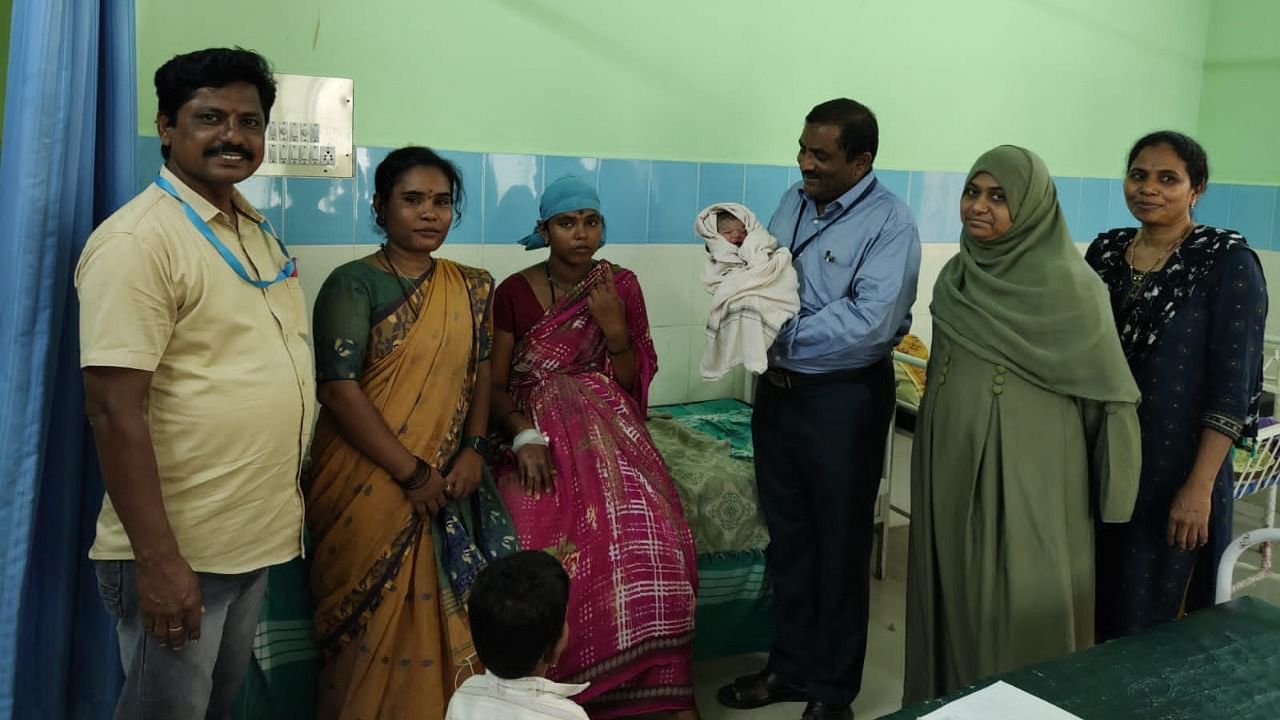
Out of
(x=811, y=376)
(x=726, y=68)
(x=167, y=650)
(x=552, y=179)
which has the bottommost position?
(x=167, y=650)

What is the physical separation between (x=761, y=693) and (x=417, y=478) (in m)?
1.27

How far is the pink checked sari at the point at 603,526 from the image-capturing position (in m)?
2.56

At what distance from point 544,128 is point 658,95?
0.49m

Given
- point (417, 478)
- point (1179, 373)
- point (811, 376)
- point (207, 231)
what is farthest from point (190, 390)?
point (1179, 373)

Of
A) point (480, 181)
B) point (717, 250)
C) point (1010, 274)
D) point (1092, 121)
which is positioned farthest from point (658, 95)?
point (1092, 121)

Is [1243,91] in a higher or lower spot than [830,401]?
higher

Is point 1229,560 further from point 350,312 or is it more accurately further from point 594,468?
point 350,312

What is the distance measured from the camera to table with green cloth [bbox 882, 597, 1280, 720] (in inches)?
64.0

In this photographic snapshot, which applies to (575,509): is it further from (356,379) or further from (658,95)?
(658,95)

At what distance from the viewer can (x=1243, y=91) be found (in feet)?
Result: 16.7

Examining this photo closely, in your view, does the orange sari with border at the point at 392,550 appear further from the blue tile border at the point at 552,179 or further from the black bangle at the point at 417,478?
the blue tile border at the point at 552,179

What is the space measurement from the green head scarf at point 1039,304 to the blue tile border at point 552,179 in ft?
4.78

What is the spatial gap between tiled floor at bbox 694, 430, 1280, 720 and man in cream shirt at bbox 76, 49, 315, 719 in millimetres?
1611

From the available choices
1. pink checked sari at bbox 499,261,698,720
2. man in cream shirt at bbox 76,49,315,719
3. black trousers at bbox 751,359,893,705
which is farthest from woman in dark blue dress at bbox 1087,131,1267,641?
man in cream shirt at bbox 76,49,315,719
